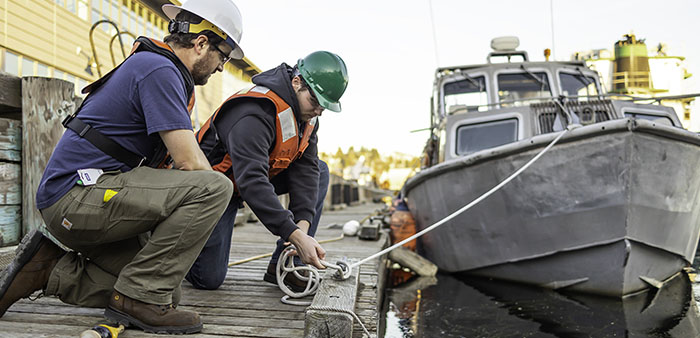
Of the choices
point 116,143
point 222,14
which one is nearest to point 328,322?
point 116,143

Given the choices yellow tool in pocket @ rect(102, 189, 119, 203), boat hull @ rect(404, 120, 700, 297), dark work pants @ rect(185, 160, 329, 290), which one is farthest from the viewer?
boat hull @ rect(404, 120, 700, 297)

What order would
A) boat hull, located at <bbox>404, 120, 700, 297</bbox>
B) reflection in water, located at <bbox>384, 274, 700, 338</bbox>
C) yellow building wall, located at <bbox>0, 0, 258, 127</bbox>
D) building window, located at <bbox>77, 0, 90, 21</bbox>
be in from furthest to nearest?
building window, located at <bbox>77, 0, 90, 21</bbox>
yellow building wall, located at <bbox>0, 0, 258, 127</bbox>
boat hull, located at <bbox>404, 120, 700, 297</bbox>
reflection in water, located at <bbox>384, 274, 700, 338</bbox>

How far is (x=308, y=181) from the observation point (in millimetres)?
2955

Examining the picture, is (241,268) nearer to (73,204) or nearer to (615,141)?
(73,204)

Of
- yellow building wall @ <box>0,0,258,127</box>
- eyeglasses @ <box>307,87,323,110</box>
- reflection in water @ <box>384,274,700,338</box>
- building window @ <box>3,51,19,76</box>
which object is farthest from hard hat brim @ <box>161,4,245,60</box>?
building window @ <box>3,51,19,76</box>

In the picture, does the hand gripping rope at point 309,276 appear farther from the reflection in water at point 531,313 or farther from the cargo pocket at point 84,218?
the reflection in water at point 531,313

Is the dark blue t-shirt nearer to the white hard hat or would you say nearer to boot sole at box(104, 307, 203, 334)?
the white hard hat

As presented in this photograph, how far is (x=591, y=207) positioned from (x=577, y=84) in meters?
3.11

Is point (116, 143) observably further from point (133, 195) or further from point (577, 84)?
point (577, 84)

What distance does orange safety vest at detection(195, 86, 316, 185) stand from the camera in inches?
99.1

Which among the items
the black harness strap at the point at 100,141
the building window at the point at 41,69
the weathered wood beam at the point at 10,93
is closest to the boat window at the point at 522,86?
the weathered wood beam at the point at 10,93

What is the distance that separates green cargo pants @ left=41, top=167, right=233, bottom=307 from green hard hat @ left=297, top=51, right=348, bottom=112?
848 mm

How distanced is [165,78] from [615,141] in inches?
161

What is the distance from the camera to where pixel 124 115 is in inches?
74.0
